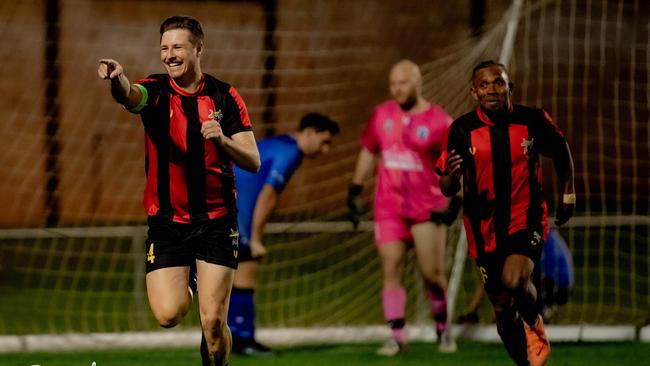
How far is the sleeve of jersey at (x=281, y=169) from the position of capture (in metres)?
6.75

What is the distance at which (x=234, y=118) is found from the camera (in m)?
4.88

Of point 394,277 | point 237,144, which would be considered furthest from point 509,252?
point 394,277

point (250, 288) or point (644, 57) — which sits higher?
point (644, 57)

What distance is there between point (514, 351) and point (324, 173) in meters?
8.66

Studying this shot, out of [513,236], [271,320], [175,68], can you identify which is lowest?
[271,320]

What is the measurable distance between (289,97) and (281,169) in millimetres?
7969

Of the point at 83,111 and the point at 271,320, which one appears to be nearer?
the point at 271,320

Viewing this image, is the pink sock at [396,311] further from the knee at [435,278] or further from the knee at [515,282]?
the knee at [515,282]

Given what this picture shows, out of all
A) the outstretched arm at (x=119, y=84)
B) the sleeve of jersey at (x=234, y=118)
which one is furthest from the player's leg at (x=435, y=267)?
the outstretched arm at (x=119, y=84)

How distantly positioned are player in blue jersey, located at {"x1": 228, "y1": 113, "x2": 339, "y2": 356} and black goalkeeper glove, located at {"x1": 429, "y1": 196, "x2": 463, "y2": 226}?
2.70 ft

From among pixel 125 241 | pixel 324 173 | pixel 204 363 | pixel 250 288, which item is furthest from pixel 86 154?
pixel 204 363

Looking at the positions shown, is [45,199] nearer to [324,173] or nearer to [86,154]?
[86,154]

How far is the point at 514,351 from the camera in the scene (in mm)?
5367

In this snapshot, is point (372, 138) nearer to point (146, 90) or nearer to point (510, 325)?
point (510, 325)
